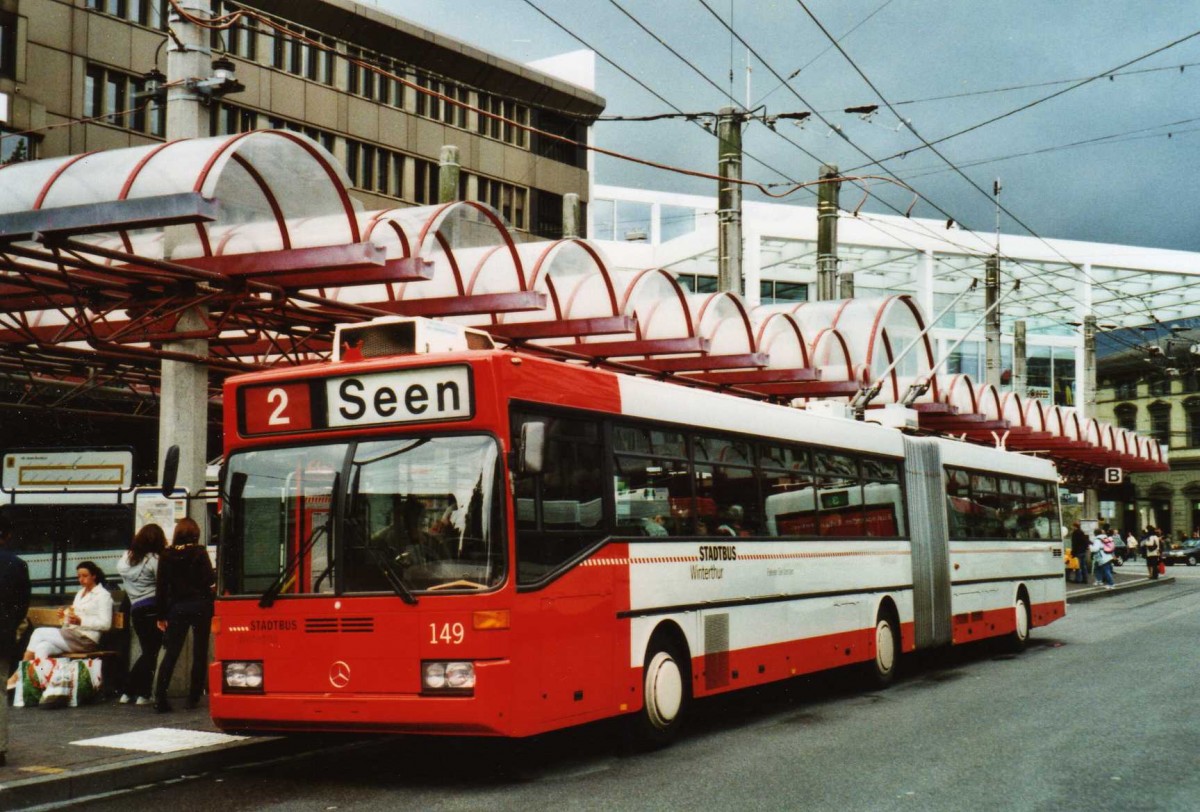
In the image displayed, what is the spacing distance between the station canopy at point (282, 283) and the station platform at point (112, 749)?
349 centimetres

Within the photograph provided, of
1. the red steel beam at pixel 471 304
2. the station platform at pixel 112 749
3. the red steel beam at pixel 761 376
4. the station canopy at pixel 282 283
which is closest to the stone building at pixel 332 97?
the red steel beam at pixel 761 376

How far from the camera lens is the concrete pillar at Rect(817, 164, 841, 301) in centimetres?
2741

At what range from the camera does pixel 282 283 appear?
46.3ft

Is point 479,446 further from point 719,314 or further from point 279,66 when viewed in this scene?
point 279,66

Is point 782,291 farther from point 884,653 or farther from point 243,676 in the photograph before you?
point 243,676

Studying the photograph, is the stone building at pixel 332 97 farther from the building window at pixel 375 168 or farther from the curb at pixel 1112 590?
the curb at pixel 1112 590

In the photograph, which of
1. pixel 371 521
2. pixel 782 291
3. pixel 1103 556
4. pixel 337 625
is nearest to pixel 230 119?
pixel 1103 556

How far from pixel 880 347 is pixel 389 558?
18671mm

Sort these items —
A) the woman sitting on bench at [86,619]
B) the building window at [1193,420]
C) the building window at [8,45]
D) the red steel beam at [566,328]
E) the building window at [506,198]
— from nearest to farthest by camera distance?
the woman sitting on bench at [86,619]
the red steel beam at [566,328]
the building window at [8,45]
the building window at [506,198]
the building window at [1193,420]

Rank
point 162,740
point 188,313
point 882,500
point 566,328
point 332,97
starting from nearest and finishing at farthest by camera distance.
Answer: point 162,740 < point 188,313 < point 882,500 < point 566,328 < point 332,97

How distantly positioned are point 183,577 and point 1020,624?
1361cm

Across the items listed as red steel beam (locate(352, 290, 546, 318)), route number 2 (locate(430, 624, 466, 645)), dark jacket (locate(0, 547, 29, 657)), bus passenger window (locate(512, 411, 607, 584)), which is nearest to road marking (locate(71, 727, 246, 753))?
dark jacket (locate(0, 547, 29, 657))

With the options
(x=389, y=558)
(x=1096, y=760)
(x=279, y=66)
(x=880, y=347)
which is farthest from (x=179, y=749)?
(x=279, y=66)

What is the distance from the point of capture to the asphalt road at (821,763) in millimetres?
8570
